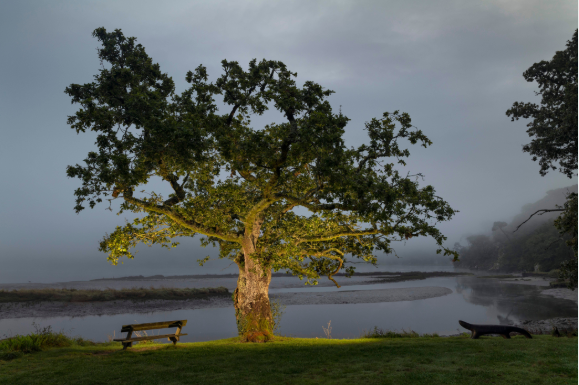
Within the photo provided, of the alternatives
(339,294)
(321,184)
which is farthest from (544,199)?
(321,184)

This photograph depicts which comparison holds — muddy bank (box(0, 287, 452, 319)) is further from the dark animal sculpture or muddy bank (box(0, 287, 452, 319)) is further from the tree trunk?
the dark animal sculpture

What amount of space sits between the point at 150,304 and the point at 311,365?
25536 mm

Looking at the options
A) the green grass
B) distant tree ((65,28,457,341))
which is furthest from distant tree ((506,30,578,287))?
the green grass

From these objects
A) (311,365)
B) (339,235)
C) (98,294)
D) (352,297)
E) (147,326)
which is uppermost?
(339,235)

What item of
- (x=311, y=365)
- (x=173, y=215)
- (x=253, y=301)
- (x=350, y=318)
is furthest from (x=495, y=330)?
(x=350, y=318)

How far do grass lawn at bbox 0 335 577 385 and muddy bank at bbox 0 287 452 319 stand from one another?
58.3ft

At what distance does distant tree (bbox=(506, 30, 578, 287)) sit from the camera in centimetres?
1345

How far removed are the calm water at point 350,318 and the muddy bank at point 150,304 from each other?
3.69 ft

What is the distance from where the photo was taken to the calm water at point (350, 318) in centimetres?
2223

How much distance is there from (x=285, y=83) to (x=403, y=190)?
612 centimetres

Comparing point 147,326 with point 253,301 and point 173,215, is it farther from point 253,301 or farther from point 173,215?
point 253,301

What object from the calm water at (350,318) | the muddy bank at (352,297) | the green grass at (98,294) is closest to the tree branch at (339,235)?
the calm water at (350,318)

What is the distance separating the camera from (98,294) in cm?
3045

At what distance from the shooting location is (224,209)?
14.1 m
